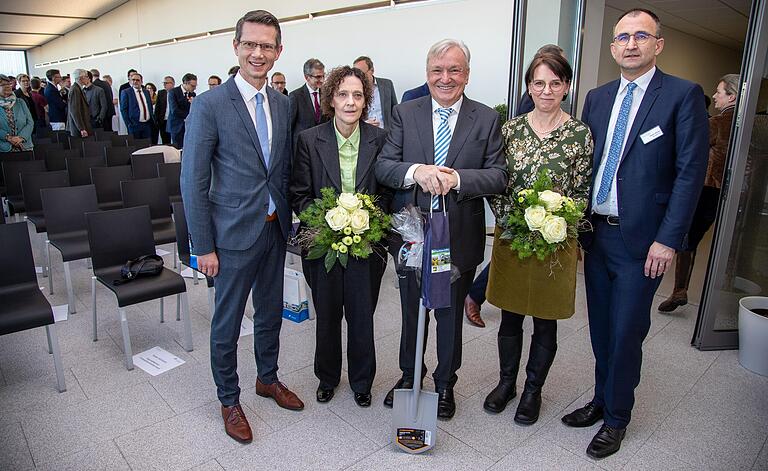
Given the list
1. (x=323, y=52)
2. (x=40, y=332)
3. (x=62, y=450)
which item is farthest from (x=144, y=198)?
(x=323, y=52)

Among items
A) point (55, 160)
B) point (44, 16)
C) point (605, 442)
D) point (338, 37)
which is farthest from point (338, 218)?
point (44, 16)

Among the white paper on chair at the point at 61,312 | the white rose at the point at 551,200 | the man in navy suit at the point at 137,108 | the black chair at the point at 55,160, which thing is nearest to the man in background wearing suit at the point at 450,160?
the white rose at the point at 551,200

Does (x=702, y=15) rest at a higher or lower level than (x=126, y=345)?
higher

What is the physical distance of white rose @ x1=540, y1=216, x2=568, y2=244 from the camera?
210 centimetres

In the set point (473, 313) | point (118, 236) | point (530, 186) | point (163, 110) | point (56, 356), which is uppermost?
point (163, 110)

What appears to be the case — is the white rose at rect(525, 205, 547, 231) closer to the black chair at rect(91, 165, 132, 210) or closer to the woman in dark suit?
the woman in dark suit

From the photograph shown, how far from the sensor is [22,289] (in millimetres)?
3041

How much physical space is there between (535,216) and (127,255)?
273cm

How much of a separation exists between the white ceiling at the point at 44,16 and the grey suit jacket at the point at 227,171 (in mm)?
15478

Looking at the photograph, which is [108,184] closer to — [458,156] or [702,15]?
[458,156]

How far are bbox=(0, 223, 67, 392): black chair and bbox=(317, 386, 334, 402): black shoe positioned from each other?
140 cm

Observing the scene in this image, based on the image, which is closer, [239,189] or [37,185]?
[239,189]

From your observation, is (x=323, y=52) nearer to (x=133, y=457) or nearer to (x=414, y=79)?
(x=414, y=79)

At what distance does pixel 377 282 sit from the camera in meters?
2.61
